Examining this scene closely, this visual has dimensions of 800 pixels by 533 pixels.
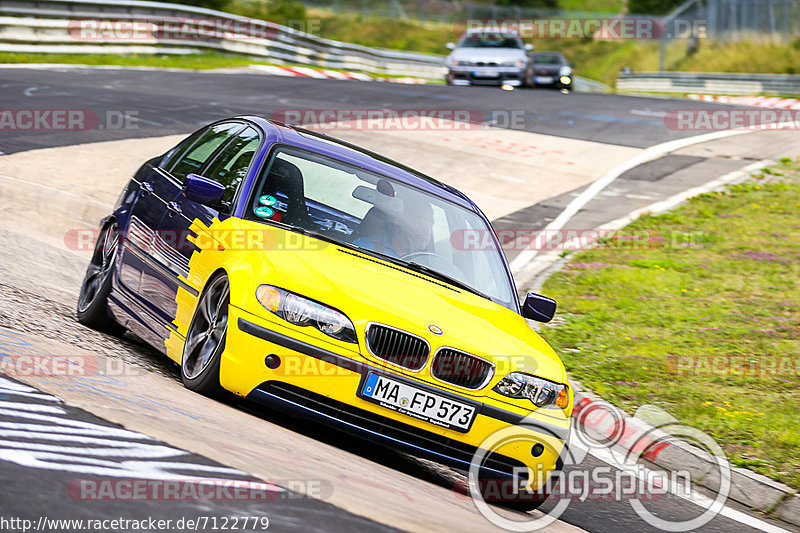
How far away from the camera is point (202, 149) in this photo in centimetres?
728

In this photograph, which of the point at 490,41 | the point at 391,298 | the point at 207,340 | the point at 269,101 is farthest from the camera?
the point at 490,41

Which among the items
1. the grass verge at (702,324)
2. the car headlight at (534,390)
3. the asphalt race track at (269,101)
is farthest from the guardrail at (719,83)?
the car headlight at (534,390)

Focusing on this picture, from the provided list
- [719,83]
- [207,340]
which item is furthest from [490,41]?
[207,340]

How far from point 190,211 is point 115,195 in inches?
243

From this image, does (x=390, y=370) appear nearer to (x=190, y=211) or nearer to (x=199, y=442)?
(x=199, y=442)

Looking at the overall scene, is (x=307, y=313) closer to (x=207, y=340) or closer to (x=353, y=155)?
(x=207, y=340)

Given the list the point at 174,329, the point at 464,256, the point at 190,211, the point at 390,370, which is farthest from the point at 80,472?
the point at 464,256

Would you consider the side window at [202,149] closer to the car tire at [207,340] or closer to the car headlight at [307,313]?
the car tire at [207,340]

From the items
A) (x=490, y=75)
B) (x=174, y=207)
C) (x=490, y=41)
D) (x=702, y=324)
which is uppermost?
(x=174, y=207)

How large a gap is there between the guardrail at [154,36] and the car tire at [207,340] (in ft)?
68.4

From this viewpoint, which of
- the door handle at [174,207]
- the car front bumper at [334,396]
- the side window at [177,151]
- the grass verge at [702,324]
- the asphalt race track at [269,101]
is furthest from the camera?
the asphalt race track at [269,101]

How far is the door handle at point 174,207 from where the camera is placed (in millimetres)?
6702

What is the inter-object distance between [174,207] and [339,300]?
73.3 inches

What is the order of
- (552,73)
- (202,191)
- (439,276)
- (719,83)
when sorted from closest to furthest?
(202,191)
(439,276)
(552,73)
(719,83)
